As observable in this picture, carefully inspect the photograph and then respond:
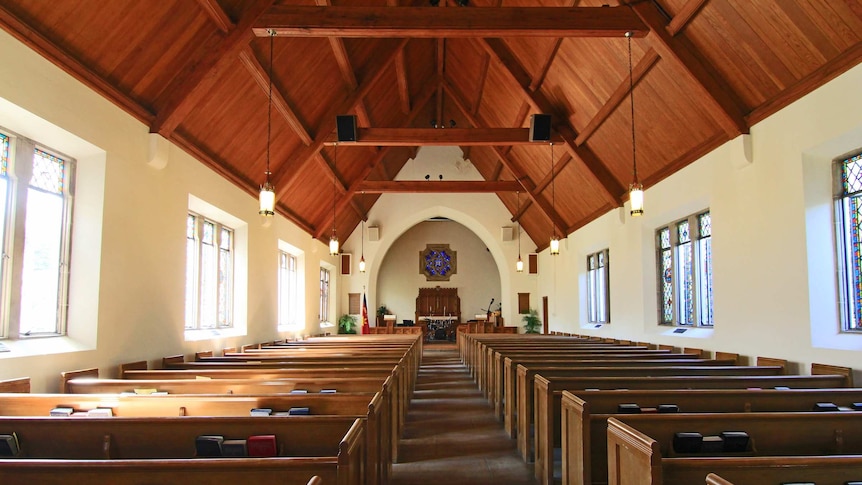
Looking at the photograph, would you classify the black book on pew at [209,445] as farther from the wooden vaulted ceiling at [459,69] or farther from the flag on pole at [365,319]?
the flag on pole at [365,319]

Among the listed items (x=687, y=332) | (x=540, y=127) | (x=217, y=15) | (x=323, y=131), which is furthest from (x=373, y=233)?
(x=217, y=15)

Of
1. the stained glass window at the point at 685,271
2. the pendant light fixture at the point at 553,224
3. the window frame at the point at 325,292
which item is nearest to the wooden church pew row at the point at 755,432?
the stained glass window at the point at 685,271

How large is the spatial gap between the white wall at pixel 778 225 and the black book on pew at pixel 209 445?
425 cm

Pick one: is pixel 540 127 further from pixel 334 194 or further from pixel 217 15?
pixel 334 194

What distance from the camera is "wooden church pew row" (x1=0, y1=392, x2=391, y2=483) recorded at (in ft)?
10.3

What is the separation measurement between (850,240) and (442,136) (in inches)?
226

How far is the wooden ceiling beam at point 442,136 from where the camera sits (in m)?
9.13

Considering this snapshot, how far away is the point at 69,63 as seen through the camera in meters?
4.40

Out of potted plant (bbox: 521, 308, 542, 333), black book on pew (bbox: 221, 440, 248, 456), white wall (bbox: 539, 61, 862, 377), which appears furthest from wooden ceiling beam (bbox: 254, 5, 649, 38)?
potted plant (bbox: 521, 308, 542, 333)

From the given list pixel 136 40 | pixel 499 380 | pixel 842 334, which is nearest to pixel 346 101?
pixel 136 40

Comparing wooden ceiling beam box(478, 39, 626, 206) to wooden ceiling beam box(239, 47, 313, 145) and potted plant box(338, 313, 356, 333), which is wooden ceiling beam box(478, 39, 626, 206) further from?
potted plant box(338, 313, 356, 333)

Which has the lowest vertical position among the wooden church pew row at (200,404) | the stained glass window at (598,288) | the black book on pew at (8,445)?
the black book on pew at (8,445)

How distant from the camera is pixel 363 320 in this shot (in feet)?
53.5

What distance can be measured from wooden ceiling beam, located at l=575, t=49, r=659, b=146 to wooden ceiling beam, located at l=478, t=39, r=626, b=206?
0.50 ft
